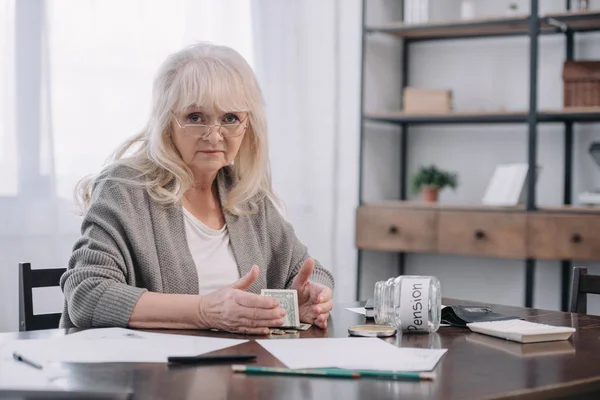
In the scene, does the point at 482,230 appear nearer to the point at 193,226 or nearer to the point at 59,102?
the point at 59,102

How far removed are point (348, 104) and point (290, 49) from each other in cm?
46

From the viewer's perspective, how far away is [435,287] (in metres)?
1.54

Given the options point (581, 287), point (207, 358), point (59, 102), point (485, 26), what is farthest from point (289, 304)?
point (485, 26)

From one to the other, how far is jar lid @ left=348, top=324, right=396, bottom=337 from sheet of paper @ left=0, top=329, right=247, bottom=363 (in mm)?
222

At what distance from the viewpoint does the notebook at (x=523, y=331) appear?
58.2 inches

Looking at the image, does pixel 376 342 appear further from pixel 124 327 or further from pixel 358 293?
pixel 358 293

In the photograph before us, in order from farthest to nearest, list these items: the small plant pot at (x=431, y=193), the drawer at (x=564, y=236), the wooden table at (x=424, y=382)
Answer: the small plant pot at (x=431, y=193), the drawer at (x=564, y=236), the wooden table at (x=424, y=382)

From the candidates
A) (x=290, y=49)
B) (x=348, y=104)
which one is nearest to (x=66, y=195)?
(x=290, y=49)

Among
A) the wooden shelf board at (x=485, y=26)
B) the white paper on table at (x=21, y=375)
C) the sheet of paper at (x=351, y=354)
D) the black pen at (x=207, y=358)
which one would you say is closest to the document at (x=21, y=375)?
the white paper on table at (x=21, y=375)

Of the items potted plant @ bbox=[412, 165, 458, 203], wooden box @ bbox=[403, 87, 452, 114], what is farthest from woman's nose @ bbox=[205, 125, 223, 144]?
potted plant @ bbox=[412, 165, 458, 203]

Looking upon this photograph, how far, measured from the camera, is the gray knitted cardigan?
158 cm

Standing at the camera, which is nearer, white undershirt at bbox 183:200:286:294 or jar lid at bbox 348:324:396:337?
jar lid at bbox 348:324:396:337

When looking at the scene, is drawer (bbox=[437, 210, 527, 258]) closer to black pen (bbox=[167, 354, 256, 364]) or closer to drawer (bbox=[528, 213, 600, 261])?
drawer (bbox=[528, 213, 600, 261])

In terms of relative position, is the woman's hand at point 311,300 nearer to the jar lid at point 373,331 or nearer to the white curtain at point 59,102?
the jar lid at point 373,331
